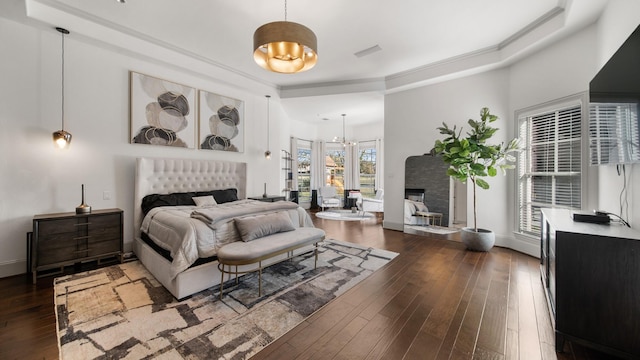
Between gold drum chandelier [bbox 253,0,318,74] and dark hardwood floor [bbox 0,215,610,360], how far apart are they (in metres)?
2.41

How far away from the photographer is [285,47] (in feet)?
7.99

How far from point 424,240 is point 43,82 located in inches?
246

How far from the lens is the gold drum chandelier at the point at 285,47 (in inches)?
80.9

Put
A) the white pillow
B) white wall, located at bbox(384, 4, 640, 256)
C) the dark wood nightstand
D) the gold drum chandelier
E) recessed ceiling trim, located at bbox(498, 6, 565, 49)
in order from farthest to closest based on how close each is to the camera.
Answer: the white pillow
recessed ceiling trim, located at bbox(498, 6, 565, 49)
the dark wood nightstand
white wall, located at bbox(384, 4, 640, 256)
the gold drum chandelier

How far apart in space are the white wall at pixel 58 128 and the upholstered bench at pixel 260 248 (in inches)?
96.8

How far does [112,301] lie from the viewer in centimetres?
232

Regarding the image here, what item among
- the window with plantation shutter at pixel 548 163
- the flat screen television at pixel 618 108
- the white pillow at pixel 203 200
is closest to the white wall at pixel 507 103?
the window with plantation shutter at pixel 548 163

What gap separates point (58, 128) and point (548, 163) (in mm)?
6942

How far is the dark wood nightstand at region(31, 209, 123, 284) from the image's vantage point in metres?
2.75

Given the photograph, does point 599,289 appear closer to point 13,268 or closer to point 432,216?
point 432,216

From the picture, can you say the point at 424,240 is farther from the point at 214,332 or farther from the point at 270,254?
the point at 214,332

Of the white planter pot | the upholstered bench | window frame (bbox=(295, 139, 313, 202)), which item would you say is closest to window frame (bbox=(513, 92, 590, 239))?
the white planter pot

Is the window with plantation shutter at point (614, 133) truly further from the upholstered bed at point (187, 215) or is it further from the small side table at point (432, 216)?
the upholstered bed at point (187, 215)

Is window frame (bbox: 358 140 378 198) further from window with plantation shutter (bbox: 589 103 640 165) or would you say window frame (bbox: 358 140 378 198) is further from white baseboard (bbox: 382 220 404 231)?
→ window with plantation shutter (bbox: 589 103 640 165)
